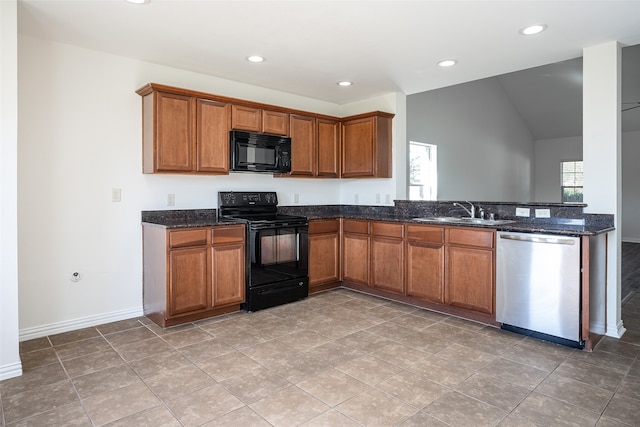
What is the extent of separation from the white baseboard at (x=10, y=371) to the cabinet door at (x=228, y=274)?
1.45 meters

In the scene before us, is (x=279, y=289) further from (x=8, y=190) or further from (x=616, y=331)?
(x=616, y=331)

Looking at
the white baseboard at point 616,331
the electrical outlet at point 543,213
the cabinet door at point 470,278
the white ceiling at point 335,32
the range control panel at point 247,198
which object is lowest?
the white baseboard at point 616,331

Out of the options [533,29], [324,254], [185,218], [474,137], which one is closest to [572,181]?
[474,137]

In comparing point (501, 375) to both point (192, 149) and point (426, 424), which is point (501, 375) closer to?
point (426, 424)

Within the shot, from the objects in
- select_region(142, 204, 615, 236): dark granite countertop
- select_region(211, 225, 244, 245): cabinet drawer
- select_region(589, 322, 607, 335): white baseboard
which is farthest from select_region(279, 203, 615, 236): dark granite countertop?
select_region(211, 225, 244, 245): cabinet drawer

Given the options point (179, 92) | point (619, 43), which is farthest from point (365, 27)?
point (619, 43)

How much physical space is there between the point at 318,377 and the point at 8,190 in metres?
2.22

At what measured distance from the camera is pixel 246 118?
3996 millimetres

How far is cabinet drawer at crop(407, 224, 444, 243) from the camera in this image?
3724 millimetres

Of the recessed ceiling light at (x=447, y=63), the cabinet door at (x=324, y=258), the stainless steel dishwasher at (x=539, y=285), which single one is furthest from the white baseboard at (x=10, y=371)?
the recessed ceiling light at (x=447, y=63)

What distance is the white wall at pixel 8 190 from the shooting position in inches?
93.4

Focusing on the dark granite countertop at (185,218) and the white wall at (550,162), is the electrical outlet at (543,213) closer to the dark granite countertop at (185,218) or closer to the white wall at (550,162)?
the dark granite countertop at (185,218)

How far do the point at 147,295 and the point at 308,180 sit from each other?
7.66 feet

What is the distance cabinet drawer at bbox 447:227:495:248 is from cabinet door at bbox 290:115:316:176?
1812mm
